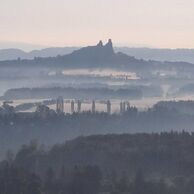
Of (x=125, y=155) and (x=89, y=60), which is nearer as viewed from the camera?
(x=125, y=155)

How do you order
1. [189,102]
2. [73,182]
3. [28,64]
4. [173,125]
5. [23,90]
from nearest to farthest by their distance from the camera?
1. [73,182]
2. [173,125]
3. [189,102]
4. [23,90]
5. [28,64]

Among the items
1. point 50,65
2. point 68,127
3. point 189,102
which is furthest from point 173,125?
point 50,65

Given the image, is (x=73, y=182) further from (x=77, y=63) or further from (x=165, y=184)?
(x=77, y=63)

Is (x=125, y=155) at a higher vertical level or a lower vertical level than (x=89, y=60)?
higher

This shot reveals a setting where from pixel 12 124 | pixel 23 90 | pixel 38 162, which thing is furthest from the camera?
pixel 23 90

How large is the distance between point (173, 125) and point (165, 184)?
122 feet

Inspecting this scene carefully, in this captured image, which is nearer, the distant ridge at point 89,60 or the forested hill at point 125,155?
the forested hill at point 125,155

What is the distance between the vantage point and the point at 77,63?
140 metres

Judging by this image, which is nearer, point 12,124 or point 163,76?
point 12,124

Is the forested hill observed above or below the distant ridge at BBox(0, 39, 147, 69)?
above

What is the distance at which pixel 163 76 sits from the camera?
142 metres

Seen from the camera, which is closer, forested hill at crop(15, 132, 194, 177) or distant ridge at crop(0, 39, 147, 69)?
forested hill at crop(15, 132, 194, 177)

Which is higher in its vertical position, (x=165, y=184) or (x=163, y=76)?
(x=165, y=184)

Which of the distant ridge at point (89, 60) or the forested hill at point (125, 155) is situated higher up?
the forested hill at point (125, 155)
